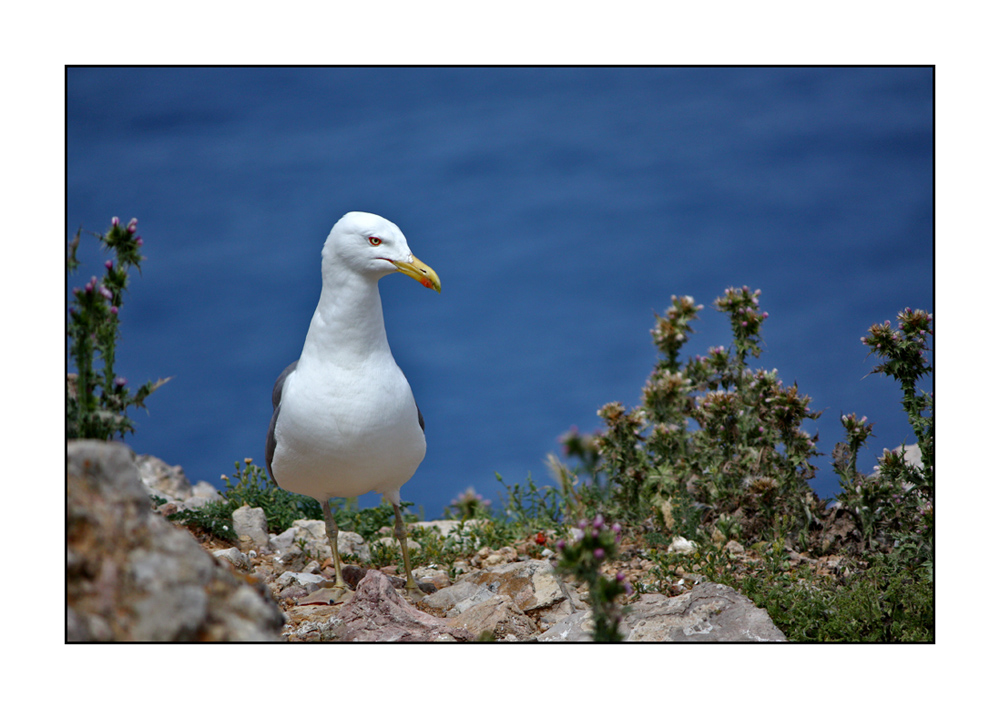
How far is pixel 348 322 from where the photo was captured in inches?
189

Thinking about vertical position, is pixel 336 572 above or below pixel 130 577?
below

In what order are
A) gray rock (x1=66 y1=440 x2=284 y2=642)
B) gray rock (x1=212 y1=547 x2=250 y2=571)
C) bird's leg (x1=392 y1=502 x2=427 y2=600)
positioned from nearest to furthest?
gray rock (x1=66 y1=440 x2=284 y2=642), bird's leg (x1=392 y1=502 x2=427 y2=600), gray rock (x1=212 y1=547 x2=250 y2=571)

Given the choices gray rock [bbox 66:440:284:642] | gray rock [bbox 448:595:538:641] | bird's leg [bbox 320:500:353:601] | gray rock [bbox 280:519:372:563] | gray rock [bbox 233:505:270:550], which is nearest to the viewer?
gray rock [bbox 66:440:284:642]

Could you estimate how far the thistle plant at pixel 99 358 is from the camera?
10.6 feet

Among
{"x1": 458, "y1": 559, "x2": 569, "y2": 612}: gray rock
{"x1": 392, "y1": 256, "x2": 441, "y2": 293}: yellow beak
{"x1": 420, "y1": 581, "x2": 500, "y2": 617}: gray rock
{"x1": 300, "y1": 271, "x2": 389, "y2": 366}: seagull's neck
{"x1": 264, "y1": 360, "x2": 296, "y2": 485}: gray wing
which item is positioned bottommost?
{"x1": 420, "y1": 581, "x2": 500, "y2": 617}: gray rock

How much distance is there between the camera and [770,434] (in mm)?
5766

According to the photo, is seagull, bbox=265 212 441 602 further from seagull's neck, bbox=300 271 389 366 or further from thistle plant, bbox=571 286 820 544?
thistle plant, bbox=571 286 820 544

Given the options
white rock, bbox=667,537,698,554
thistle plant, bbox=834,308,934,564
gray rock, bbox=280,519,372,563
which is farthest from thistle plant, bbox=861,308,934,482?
gray rock, bbox=280,519,372,563

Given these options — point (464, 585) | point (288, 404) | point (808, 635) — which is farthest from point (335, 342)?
point (808, 635)

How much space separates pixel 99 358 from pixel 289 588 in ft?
7.72

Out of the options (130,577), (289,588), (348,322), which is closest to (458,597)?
(289,588)

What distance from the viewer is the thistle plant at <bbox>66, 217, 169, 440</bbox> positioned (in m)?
3.25

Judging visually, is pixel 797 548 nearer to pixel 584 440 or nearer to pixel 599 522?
pixel 584 440

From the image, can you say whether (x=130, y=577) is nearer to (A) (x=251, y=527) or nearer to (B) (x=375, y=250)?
(B) (x=375, y=250)
